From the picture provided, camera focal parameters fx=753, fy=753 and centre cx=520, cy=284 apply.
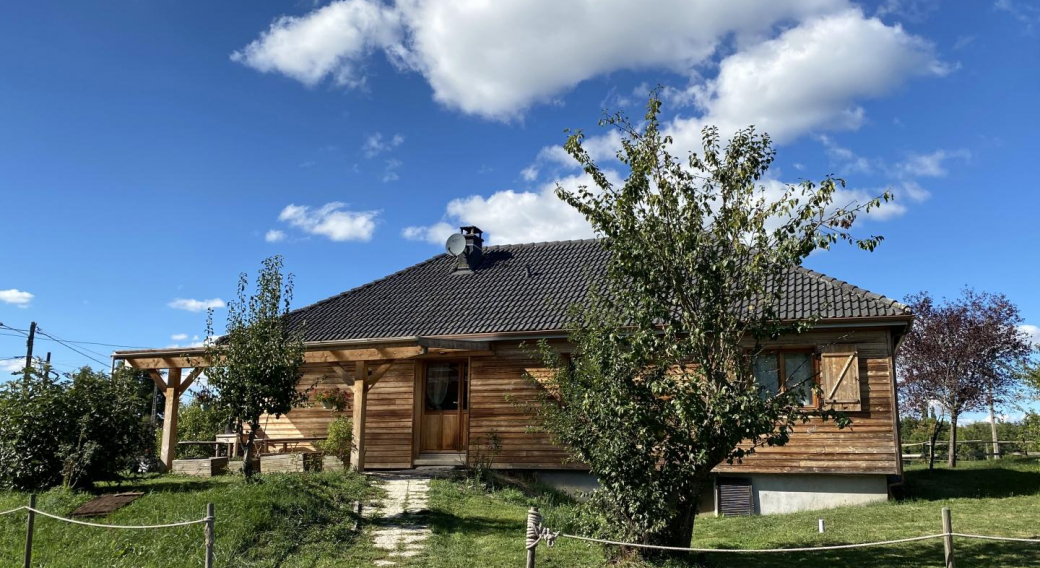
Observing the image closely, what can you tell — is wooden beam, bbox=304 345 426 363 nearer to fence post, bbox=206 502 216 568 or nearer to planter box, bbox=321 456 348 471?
planter box, bbox=321 456 348 471

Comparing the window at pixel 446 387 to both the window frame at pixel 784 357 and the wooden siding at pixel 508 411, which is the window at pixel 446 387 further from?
the window frame at pixel 784 357

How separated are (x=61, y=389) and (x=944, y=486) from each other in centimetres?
1663

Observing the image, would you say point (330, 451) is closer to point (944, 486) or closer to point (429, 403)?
point (429, 403)

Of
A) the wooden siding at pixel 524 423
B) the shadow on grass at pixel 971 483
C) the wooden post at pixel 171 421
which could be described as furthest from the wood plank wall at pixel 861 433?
the wooden post at pixel 171 421

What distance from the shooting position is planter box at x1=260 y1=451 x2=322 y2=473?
13.7 metres

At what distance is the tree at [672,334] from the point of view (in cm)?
786

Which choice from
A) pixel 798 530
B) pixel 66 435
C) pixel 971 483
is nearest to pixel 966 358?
pixel 971 483

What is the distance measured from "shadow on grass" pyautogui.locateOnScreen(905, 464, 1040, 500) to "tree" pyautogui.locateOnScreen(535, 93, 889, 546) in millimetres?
7944

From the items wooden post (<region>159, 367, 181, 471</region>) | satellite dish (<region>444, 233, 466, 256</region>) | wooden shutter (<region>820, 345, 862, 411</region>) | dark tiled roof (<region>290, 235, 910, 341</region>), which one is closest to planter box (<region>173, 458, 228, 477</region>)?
wooden post (<region>159, 367, 181, 471</region>)

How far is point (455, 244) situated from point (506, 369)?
215 inches

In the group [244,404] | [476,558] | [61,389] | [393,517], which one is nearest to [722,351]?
[476,558]

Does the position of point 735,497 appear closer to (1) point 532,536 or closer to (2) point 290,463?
(1) point 532,536

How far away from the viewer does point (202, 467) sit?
13648 millimetres

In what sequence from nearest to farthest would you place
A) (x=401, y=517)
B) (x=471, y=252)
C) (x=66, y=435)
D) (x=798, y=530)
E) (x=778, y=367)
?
(x=401, y=517)
(x=798, y=530)
(x=66, y=435)
(x=778, y=367)
(x=471, y=252)
